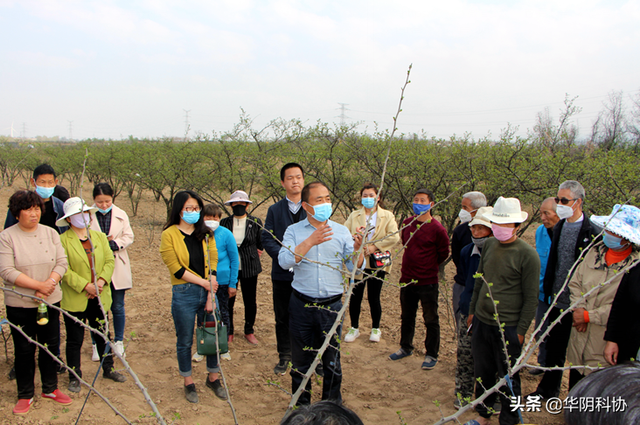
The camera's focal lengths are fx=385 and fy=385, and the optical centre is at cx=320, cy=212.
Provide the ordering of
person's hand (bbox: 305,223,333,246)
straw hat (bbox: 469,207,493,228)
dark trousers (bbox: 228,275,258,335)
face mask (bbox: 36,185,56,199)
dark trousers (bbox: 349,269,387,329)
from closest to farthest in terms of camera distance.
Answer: person's hand (bbox: 305,223,333,246) → straw hat (bbox: 469,207,493,228) → face mask (bbox: 36,185,56,199) → dark trousers (bbox: 349,269,387,329) → dark trousers (bbox: 228,275,258,335)

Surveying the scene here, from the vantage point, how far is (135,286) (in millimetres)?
→ 6469

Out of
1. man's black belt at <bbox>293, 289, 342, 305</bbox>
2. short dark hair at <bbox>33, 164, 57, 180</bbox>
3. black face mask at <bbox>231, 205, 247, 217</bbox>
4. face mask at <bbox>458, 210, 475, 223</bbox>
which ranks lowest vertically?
man's black belt at <bbox>293, 289, 342, 305</bbox>

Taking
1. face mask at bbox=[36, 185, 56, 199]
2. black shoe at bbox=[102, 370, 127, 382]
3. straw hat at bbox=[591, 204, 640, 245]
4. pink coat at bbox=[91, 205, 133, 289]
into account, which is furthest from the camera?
face mask at bbox=[36, 185, 56, 199]

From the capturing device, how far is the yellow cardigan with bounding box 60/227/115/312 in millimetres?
3314

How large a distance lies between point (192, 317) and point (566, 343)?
3158mm

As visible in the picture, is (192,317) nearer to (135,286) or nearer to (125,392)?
(125,392)

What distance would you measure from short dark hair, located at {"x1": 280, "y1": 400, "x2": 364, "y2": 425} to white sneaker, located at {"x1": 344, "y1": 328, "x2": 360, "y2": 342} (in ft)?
10.9

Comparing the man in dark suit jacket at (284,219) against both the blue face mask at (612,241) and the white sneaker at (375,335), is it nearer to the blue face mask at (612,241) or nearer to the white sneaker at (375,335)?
the white sneaker at (375,335)

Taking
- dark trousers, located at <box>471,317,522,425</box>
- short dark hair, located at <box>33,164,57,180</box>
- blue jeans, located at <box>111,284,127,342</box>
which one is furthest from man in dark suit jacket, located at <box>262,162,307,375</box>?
short dark hair, located at <box>33,164,57,180</box>

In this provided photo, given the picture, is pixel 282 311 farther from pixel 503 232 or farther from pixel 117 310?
pixel 503 232

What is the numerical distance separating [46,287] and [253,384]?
1.98 m

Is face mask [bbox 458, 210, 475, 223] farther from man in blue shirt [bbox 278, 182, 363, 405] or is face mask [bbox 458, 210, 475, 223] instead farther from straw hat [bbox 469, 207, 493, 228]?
man in blue shirt [bbox 278, 182, 363, 405]

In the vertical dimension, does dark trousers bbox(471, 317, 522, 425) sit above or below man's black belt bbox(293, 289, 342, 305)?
below

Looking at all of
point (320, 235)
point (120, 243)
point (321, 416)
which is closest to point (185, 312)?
point (120, 243)
